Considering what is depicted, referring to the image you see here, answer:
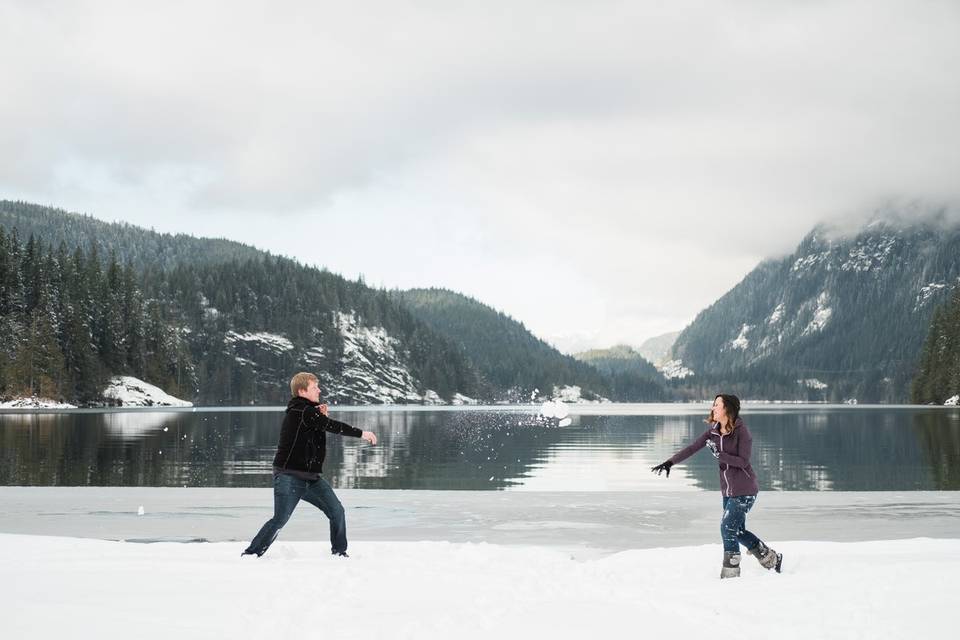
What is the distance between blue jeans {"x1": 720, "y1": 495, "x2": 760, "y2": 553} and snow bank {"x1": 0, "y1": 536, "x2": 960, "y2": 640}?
39 cm

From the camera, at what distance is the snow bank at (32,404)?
10881 centimetres

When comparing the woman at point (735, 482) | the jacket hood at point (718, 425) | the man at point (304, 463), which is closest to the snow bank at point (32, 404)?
the man at point (304, 463)

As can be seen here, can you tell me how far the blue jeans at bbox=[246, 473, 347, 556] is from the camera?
38.5ft

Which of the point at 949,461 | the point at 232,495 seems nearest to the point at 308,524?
the point at 232,495

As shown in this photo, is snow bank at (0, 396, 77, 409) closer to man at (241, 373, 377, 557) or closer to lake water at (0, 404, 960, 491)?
lake water at (0, 404, 960, 491)

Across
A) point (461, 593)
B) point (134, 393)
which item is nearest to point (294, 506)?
point (461, 593)

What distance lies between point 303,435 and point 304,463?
0.40 meters

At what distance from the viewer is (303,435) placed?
12047 mm

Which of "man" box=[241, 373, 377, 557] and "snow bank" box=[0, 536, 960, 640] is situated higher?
"man" box=[241, 373, 377, 557]

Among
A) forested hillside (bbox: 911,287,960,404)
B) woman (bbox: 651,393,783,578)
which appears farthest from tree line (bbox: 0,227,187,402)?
forested hillside (bbox: 911,287,960,404)

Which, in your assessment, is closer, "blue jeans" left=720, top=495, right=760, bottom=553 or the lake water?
"blue jeans" left=720, top=495, right=760, bottom=553

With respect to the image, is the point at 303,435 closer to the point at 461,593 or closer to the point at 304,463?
the point at 304,463

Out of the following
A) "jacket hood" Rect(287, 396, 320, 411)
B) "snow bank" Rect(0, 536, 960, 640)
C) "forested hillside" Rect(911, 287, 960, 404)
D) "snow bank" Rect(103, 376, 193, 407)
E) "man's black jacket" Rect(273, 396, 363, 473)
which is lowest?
"snow bank" Rect(0, 536, 960, 640)

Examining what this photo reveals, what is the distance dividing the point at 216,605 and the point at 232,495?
46.2 feet
